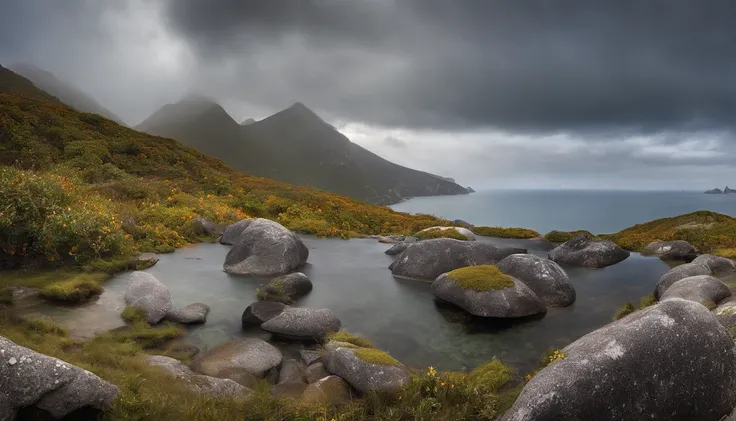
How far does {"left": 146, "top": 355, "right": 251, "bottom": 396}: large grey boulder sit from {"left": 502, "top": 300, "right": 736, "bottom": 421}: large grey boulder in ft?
18.9

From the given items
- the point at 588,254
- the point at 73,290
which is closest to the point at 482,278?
the point at 588,254

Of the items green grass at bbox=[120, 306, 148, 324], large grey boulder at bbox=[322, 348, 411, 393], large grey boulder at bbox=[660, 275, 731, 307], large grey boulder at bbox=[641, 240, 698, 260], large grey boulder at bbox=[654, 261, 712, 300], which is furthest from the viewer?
large grey boulder at bbox=[641, 240, 698, 260]

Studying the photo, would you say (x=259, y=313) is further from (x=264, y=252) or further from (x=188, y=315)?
(x=264, y=252)

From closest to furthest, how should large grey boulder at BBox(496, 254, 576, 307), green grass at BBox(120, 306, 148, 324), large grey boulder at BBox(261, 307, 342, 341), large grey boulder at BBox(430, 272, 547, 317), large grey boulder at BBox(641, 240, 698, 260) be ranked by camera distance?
green grass at BBox(120, 306, 148, 324)
large grey boulder at BBox(261, 307, 342, 341)
large grey boulder at BBox(430, 272, 547, 317)
large grey boulder at BBox(496, 254, 576, 307)
large grey boulder at BBox(641, 240, 698, 260)

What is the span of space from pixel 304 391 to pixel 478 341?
6.48 metres

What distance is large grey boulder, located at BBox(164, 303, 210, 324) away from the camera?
12781 mm

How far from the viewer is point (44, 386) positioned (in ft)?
20.9

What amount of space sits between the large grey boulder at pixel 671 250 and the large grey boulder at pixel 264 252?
937 inches

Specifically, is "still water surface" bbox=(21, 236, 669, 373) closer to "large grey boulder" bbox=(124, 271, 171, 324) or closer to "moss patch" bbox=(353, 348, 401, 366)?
"large grey boulder" bbox=(124, 271, 171, 324)

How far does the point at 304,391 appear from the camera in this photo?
899cm

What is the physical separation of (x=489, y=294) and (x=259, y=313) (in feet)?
28.4

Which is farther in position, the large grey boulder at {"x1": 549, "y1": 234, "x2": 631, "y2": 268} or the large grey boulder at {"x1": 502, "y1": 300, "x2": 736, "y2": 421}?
the large grey boulder at {"x1": 549, "y1": 234, "x2": 631, "y2": 268}

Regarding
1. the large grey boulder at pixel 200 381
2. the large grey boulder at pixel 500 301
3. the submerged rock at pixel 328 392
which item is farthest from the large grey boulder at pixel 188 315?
the large grey boulder at pixel 500 301

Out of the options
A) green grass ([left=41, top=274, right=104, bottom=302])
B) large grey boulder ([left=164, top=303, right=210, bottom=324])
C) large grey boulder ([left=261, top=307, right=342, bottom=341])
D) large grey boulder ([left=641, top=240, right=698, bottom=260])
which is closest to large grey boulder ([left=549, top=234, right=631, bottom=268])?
large grey boulder ([left=641, top=240, right=698, bottom=260])
